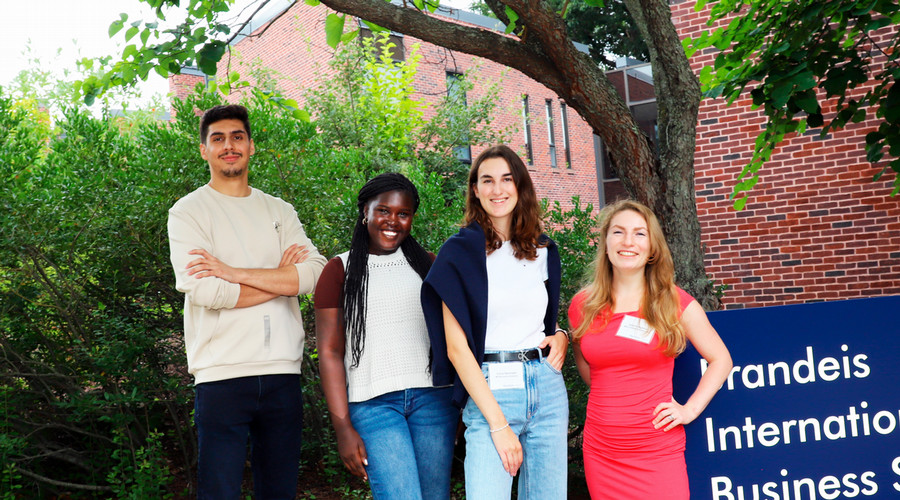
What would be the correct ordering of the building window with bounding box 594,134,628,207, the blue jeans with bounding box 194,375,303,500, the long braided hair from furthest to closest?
1. the building window with bounding box 594,134,628,207
2. the blue jeans with bounding box 194,375,303,500
3. the long braided hair

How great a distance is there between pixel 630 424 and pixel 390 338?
925mm

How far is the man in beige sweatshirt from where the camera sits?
2811mm

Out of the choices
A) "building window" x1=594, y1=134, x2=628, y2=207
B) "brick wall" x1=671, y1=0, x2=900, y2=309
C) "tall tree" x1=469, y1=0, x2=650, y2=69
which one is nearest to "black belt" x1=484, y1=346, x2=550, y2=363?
"brick wall" x1=671, y1=0, x2=900, y2=309

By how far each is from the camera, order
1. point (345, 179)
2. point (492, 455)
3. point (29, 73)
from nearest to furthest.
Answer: point (492, 455)
point (345, 179)
point (29, 73)

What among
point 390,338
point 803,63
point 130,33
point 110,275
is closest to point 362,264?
point 390,338

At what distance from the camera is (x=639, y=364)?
271 centimetres

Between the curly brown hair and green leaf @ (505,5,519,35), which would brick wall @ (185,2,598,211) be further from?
the curly brown hair

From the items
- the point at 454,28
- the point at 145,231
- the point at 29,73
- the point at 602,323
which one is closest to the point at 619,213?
the point at 602,323

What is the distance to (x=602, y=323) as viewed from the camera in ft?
9.17

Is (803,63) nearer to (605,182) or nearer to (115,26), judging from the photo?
(115,26)

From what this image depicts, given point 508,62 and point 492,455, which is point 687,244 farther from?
point 492,455

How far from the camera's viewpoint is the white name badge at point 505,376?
2.51m

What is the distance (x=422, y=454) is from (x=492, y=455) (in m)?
0.28

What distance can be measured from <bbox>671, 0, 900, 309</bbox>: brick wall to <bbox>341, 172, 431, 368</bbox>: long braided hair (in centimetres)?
660
